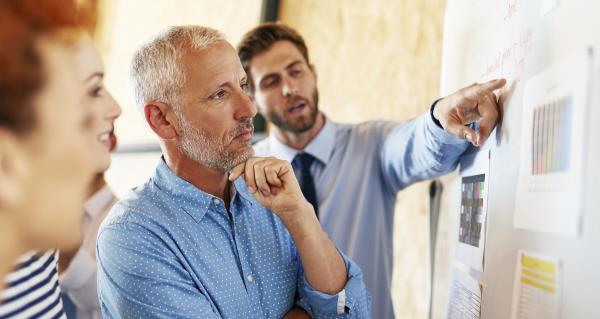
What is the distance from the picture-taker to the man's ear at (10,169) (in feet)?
1.63

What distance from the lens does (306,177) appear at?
168cm

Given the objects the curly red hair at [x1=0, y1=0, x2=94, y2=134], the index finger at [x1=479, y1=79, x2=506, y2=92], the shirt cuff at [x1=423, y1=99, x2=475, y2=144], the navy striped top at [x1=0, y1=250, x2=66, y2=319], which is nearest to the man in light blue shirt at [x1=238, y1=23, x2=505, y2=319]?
the shirt cuff at [x1=423, y1=99, x2=475, y2=144]

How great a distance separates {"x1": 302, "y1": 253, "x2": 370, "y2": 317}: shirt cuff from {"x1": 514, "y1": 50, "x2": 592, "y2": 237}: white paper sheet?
392 mm

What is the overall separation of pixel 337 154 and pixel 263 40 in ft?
1.45

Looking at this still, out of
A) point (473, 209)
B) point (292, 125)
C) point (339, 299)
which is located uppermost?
point (292, 125)

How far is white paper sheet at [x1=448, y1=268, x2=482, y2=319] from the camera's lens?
3.46 ft

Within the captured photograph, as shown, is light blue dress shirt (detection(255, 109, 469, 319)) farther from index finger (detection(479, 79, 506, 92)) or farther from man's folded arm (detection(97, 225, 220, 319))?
man's folded arm (detection(97, 225, 220, 319))

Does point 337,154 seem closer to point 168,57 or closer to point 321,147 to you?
point 321,147

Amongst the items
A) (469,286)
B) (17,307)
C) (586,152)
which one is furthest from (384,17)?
(17,307)

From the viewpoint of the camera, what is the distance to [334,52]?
2.41 metres

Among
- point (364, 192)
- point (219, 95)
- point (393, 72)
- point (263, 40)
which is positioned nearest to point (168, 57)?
point (219, 95)

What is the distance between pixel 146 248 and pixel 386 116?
4.02 feet

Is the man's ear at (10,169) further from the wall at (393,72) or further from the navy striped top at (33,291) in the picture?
the wall at (393,72)

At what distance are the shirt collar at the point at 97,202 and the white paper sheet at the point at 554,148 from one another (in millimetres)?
1280
